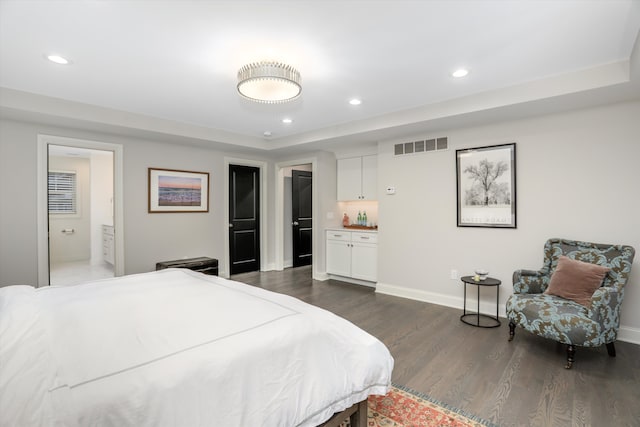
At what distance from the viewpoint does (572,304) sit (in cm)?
277

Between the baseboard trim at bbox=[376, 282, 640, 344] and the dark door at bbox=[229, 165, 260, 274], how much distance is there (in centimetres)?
267

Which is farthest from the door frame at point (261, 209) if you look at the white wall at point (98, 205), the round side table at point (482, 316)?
the round side table at point (482, 316)

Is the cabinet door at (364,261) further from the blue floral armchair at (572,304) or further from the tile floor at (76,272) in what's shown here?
the tile floor at (76,272)

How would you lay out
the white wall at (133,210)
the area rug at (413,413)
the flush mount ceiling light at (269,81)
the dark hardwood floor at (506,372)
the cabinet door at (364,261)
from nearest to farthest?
the area rug at (413,413), the dark hardwood floor at (506,372), the flush mount ceiling light at (269,81), the white wall at (133,210), the cabinet door at (364,261)

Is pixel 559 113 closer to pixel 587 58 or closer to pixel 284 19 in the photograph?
pixel 587 58

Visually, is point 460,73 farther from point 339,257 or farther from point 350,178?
point 339,257

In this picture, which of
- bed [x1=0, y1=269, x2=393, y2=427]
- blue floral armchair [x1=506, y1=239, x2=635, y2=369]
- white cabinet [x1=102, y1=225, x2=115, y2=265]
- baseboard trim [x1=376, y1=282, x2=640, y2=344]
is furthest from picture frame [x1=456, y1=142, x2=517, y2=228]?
white cabinet [x1=102, y1=225, x2=115, y2=265]

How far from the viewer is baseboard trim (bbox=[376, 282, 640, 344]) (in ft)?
10.1

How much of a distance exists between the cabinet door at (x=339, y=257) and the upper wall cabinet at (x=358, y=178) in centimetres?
87

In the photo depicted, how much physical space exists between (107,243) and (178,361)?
270 inches

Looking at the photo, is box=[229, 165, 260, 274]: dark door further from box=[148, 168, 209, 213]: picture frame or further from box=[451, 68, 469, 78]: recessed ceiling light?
box=[451, 68, 469, 78]: recessed ceiling light

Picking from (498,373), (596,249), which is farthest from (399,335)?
(596,249)

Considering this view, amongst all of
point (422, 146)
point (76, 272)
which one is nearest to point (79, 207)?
point (76, 272)

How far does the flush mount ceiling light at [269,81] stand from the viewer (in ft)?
8.14
